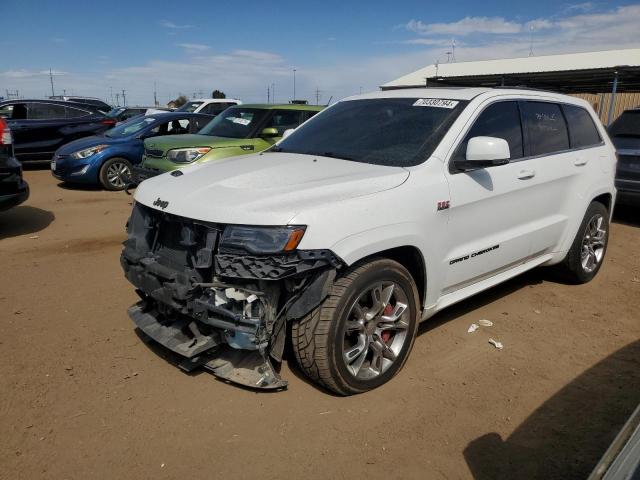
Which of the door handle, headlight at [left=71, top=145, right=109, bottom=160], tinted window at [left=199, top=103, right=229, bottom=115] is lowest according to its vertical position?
headlight at [left=71, top=145, right=109, bottom=160]

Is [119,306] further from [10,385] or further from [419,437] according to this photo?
[419,437]

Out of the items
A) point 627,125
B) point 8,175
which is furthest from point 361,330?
point 627,125

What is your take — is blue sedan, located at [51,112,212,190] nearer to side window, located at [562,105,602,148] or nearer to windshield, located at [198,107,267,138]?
windshield, located at [198,107,267,138]

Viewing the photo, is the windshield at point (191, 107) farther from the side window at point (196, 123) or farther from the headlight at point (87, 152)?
the headlight at point (87, 152)

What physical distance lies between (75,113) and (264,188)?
1196 cm

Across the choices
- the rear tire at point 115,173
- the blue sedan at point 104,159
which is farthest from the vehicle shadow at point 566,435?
the blue sedan at point 104,159

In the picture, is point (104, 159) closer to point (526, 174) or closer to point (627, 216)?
point (526, 174)

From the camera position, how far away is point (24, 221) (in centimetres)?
763

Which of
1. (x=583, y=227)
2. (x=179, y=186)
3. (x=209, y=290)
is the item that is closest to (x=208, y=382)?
(x=209, y=290)

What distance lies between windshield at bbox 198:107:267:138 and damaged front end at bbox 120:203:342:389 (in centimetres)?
573

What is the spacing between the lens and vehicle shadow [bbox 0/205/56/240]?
277 inches

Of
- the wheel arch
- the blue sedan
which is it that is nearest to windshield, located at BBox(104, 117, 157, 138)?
the blue sedan

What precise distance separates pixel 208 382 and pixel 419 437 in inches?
53.5

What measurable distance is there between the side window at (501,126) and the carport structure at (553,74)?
11.8 m
